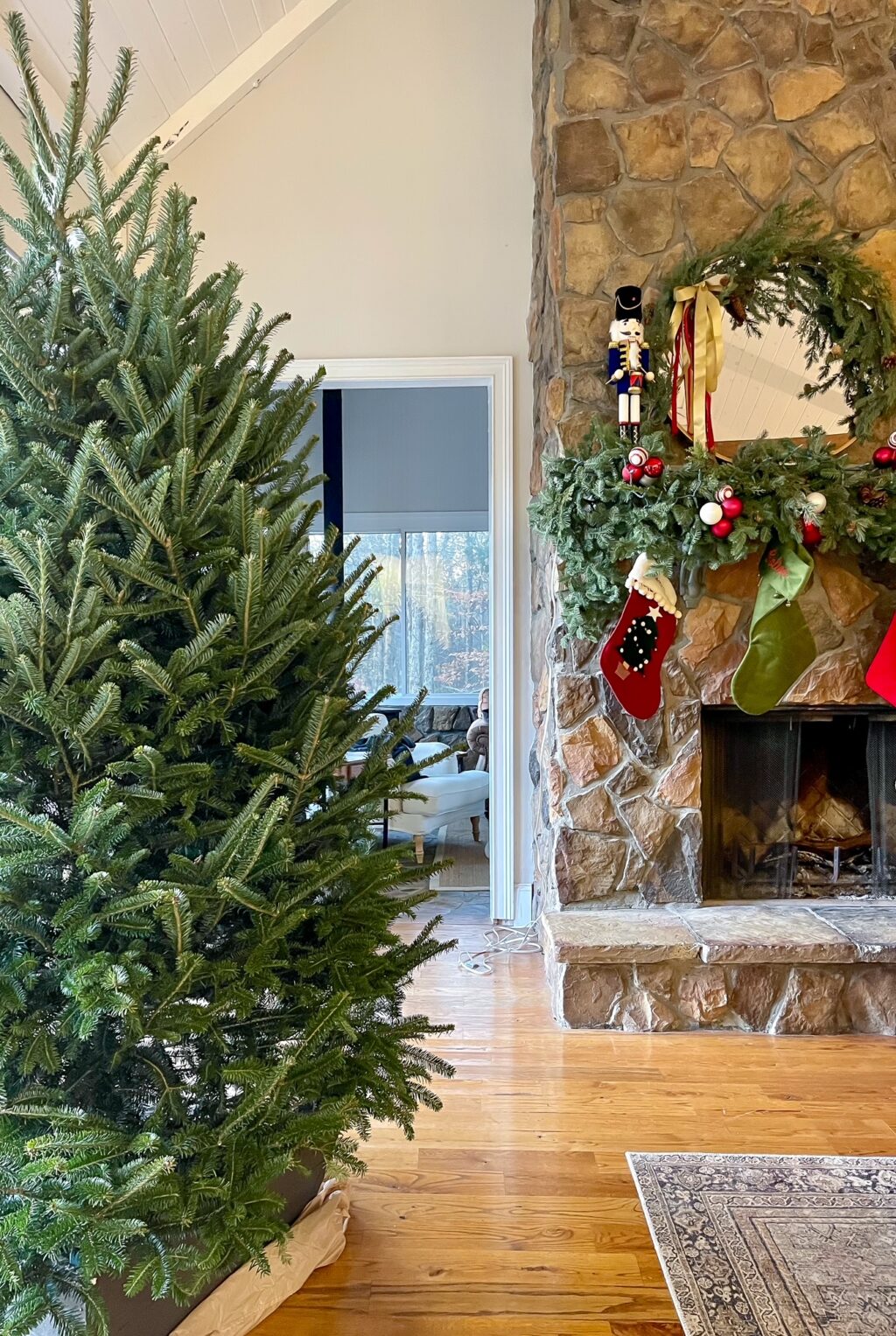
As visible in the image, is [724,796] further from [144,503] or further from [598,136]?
[144,503]

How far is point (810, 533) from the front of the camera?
2480 mm

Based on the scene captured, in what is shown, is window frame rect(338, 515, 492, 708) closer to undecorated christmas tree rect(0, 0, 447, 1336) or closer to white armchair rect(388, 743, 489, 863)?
white armchair rect(388, 743, 489, 863)

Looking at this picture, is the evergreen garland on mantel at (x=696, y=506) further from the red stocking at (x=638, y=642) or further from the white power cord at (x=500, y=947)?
the white power cord at (x=500, y=947)

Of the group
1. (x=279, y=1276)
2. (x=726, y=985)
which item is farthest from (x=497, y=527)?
(x=279, y=1276)

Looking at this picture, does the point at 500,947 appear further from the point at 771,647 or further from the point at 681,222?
the point at 681,222

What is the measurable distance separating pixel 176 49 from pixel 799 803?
3.24 metres

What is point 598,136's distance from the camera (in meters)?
2.74

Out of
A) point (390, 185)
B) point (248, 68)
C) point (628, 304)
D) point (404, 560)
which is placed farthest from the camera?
point (404, 560)

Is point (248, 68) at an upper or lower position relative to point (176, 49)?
upper

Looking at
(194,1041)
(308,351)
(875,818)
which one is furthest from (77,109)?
(875,818)

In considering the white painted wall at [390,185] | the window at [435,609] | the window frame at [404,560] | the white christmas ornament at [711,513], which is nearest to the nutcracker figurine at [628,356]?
the white christmas ornament at [711,513]

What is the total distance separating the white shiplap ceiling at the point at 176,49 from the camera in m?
2.50

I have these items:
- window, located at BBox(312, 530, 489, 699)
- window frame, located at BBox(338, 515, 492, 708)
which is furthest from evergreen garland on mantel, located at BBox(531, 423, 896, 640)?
window, located at BBox(312, 530, 489, 699)

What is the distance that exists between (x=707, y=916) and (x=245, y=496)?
2.10 metres
